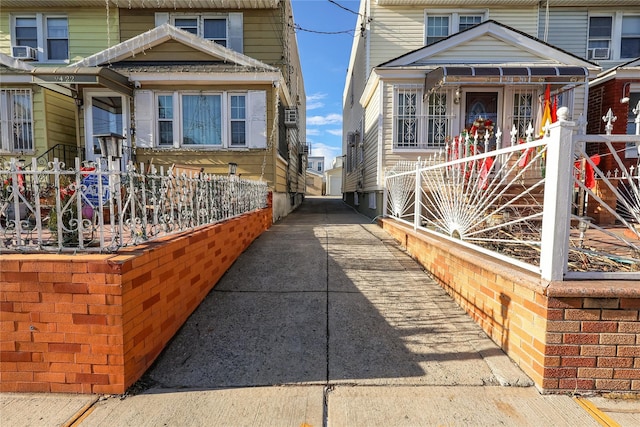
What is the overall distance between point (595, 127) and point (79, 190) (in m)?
12.5

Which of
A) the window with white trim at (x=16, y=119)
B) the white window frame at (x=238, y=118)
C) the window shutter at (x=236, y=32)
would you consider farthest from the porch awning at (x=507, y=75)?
the window with white trim at (x=16, y=119)

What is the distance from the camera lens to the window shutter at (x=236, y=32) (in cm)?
988

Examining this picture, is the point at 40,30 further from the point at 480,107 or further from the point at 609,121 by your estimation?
the point at 609,121

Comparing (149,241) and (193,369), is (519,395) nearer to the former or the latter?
(193,369)

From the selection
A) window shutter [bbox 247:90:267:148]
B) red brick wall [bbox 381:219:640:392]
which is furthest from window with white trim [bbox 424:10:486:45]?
red brick wall [bbox 381:219:640:392]

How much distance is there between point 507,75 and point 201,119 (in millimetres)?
7537

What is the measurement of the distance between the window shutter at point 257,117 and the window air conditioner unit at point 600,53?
10785 mm

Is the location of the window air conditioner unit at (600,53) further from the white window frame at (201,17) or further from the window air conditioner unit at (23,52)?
the window air conditioner unit at (23,52)

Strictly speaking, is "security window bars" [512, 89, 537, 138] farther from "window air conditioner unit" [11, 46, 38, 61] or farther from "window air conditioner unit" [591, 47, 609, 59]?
"window air conditioner unit" [11, 46, 38, 61]

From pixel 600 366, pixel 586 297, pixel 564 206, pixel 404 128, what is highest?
pixel 404 128

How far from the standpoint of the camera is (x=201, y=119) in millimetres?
8328

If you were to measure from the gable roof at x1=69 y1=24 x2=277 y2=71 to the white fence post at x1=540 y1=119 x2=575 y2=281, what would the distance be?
7834 mm

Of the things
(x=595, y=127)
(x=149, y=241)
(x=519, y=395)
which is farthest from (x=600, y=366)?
(x=595, y=127)

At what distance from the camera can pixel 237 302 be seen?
3.23 metres
